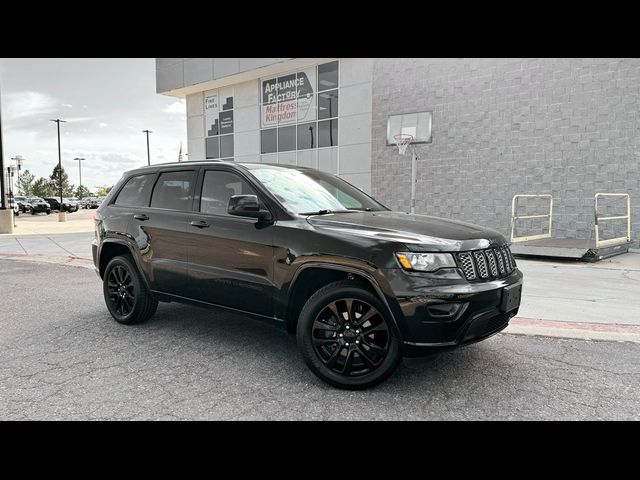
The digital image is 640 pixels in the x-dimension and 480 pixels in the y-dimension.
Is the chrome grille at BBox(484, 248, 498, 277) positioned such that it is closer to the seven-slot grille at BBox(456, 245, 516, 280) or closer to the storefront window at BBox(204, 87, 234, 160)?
the seven-slot grille at BBox(456, 245, 516, 280)

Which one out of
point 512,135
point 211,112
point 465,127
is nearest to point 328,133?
point 465,127

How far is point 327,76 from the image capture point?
65.0 ft

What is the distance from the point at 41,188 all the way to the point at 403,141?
76.8 meters

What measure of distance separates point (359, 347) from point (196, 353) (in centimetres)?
170

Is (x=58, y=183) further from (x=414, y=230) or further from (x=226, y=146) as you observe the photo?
(x=414, y=230)

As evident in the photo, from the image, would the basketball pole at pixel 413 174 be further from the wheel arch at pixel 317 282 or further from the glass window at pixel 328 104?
the wheel arch at pixel 317 282

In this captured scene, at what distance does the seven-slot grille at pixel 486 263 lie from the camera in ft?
11.4

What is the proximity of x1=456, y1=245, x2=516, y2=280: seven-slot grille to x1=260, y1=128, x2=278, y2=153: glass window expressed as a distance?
60.8 ft

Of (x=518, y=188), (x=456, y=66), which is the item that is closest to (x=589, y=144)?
(x=518, y=188)

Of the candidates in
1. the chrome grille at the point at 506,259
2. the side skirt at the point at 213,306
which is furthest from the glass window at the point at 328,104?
the chrome grille at the point at 506,259

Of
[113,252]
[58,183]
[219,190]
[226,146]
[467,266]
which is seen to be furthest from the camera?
[58,183]

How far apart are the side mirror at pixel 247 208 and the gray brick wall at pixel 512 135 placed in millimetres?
12451

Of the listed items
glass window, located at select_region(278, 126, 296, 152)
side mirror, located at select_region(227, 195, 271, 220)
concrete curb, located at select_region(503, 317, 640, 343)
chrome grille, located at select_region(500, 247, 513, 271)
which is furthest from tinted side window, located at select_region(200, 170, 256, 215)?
glass window, located at select_region(278, 126, 296, 152)
